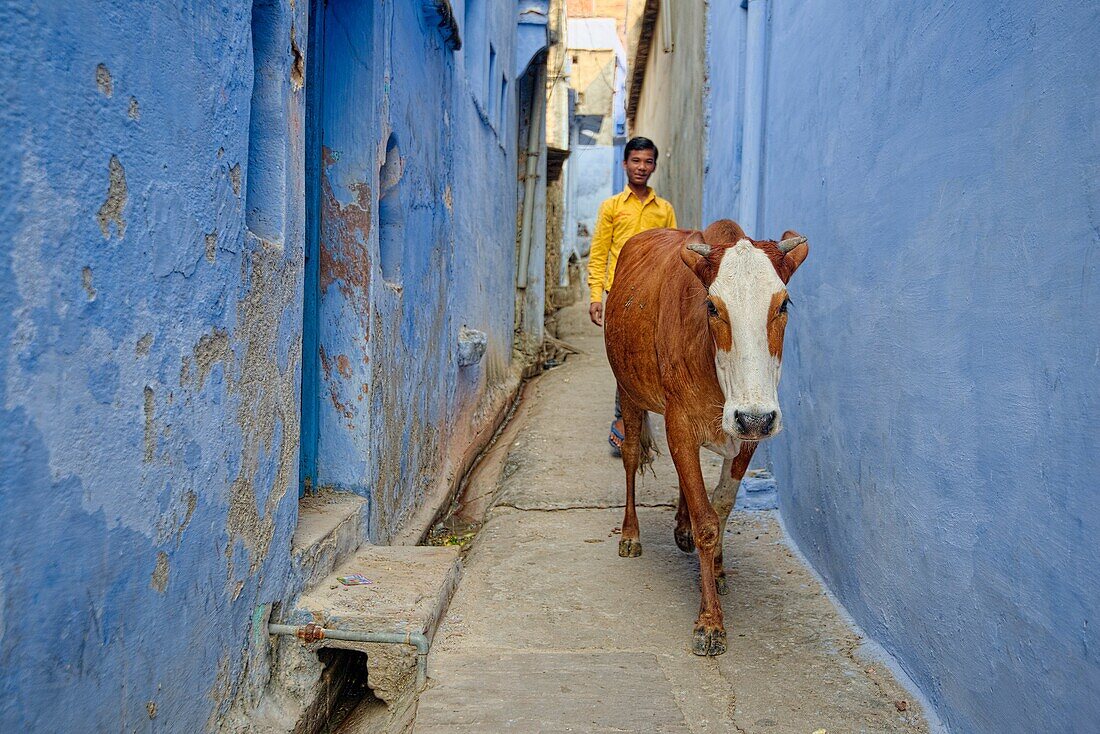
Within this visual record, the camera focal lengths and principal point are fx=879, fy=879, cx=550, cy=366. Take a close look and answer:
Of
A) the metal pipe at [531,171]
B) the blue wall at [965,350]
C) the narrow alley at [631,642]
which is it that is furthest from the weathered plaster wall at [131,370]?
the metal pipe at [531,171]

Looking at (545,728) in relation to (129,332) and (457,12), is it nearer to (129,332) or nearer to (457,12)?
(129,332)

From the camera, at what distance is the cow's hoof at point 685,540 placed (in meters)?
4.32

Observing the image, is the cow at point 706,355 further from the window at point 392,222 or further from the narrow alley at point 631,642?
the window at point 392,222

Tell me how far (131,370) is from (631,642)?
2.15m

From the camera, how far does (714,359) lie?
10.3 ft

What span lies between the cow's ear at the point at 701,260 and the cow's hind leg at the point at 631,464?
5.16ft

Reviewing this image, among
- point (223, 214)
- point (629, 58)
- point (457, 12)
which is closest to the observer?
point (223, 214)

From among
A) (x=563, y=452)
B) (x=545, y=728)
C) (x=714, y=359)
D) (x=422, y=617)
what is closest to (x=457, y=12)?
(x=563, y=452)

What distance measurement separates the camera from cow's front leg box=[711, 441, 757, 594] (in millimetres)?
3469

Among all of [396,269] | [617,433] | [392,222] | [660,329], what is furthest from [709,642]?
[617,433]

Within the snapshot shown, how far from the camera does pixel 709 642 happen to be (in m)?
3.20

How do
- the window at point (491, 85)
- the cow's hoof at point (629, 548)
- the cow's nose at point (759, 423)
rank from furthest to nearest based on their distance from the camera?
the window at point (491, 85), the cow's hoof at point (629, 548), the cow's nose at point (759, 423)

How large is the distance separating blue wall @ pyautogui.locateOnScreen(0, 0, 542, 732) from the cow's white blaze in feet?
4.73

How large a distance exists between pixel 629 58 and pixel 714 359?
15756mm
